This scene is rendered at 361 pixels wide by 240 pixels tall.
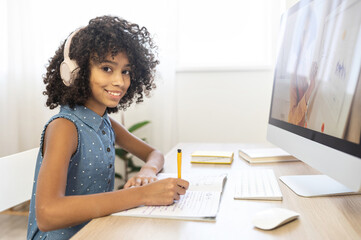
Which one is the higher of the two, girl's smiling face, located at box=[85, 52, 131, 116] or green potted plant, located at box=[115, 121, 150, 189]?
girl's smiling face, located at box=[85, 52, 131, 116]

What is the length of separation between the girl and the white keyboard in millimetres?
154

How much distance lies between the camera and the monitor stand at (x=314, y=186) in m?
0.81

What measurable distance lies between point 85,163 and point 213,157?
19.3 inches

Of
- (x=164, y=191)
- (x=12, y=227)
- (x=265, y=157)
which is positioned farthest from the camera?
(x=12, y=227)

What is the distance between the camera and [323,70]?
2.62ft

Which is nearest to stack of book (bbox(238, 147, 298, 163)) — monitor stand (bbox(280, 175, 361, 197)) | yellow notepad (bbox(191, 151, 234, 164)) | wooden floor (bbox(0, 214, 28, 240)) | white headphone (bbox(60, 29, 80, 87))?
yellow notepad (bbox(191, 151, 234, 164))

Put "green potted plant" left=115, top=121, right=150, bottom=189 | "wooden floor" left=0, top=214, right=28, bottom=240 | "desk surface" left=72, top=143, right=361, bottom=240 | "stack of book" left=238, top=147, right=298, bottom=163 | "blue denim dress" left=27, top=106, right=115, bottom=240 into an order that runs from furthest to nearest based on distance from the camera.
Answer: "green potted plant" left=115, top=121, right=150, bottom=189
"wooden floor" left=0, top=214, right=28, bottom=240
"stack of book" left=238, top=147, right=298, bottom=163
"blue denim dress" left=27, top=106, right=115, bottom=240
"desk surface" left=72, top=143, right=361, bottom=240

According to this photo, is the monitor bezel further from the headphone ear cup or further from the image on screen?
the headphone ear cup

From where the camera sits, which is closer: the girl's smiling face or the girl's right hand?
the girl's right hand

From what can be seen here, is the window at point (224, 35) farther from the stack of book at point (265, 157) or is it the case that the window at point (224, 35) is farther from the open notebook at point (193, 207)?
the open notebook at point (193, 207)

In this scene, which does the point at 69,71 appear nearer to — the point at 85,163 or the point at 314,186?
the point at 85,163

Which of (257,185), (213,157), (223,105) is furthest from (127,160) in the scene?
(257,185)

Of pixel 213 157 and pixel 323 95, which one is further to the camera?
pixel 213 157

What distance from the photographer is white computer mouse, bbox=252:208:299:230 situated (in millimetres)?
616
